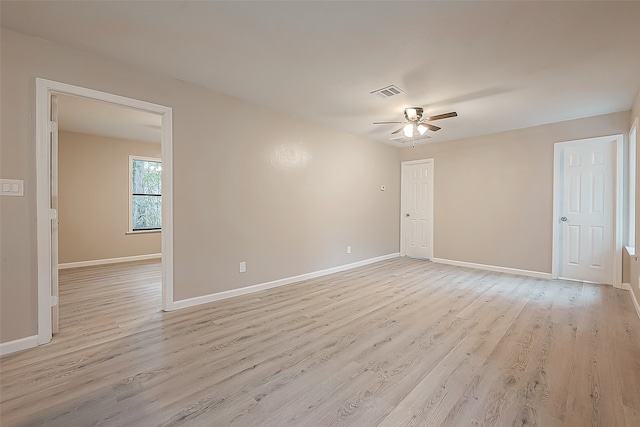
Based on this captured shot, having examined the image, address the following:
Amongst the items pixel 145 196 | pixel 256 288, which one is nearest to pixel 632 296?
pixel 256 288

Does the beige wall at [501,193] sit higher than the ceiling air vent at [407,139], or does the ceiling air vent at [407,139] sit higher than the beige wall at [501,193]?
the ceiling air vent at [407,139]

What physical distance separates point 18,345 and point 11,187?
51.2 inches

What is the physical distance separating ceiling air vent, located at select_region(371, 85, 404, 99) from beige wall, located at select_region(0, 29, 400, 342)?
1.46 metres

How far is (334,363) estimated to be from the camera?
2170 millimetres

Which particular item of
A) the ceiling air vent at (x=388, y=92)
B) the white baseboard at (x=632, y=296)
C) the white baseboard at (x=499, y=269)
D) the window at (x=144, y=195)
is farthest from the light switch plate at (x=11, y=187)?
the white baseboard at (x=499, y=269)

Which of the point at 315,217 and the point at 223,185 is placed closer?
the point at 223,185

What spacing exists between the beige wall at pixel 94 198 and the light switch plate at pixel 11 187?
151 inches

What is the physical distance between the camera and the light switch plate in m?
2.30

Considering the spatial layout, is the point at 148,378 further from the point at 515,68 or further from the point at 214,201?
the point at 515,68

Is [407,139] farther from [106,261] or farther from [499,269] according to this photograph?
[106,261]

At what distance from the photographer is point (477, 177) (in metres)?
5.51

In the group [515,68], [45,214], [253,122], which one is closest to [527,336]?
[515,68]

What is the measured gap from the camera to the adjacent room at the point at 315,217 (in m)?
1.90

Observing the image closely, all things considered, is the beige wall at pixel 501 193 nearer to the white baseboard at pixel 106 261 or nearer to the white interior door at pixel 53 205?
the white interior door at pixel 53 205
